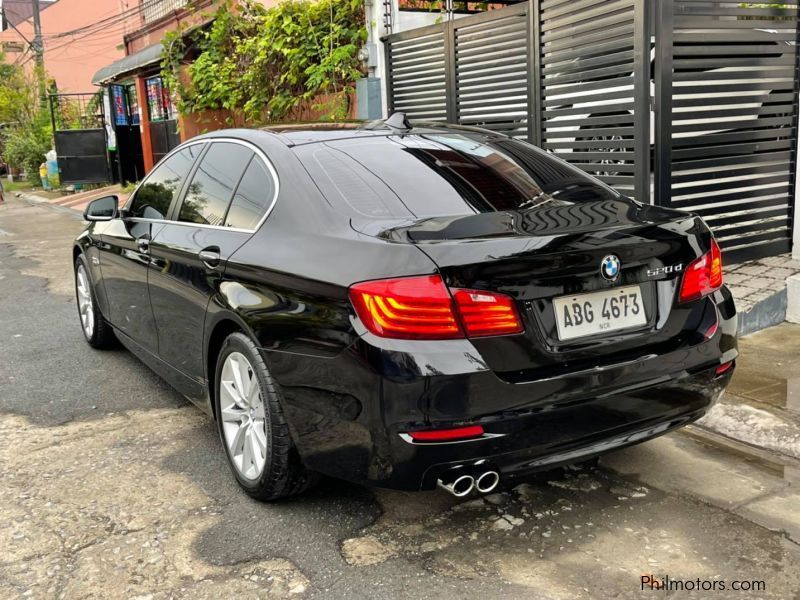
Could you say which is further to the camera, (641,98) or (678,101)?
(678,101)

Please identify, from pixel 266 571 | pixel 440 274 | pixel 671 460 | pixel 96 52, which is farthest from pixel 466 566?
pixel 96 52

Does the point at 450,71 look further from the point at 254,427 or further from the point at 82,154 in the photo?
the point at 82,154

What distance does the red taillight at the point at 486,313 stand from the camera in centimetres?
260

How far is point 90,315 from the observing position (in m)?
5.68

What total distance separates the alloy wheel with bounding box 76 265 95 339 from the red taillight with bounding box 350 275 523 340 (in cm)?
358

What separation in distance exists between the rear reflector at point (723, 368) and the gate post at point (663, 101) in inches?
111

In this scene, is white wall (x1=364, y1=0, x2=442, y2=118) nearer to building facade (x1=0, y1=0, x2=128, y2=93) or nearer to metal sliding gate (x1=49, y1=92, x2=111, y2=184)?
metal sliding gate (x1=49, y1=92, x2=111, y2=184)

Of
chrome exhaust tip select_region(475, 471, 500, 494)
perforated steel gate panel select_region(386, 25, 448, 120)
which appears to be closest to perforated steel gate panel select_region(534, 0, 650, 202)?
perforated steel gate panel select_region(386, 25, 448, 120)

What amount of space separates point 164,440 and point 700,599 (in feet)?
8.61

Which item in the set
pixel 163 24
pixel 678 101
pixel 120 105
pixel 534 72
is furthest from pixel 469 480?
pixel 163 24

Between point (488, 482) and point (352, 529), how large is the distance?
26.5 inches

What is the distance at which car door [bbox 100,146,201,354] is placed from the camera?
14.2 feet

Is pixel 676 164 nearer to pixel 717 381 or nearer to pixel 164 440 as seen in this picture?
pixel 717 381

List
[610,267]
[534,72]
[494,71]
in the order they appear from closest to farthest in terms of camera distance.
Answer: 1. [610,267]
2. [534,72]
3. [494,71]
